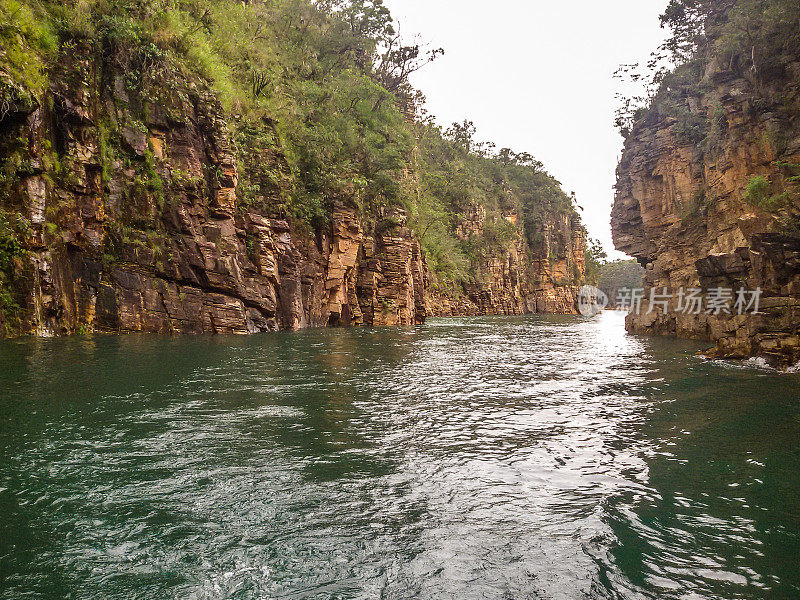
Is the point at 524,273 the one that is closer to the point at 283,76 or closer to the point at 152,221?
the point at 283,76

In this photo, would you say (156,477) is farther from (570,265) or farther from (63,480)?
(570,265)

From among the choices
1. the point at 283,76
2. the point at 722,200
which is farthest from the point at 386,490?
the point at 283,76

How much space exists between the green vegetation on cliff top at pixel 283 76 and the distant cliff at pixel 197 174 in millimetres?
117

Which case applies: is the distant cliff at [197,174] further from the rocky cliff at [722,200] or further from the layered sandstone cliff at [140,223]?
the rocky cliff at [722,200]

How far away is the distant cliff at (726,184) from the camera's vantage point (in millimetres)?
16891

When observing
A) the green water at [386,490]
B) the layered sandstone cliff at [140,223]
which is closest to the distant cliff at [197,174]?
the layered sandstone cliff at [140,223]

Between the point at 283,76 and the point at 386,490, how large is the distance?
4219 centimetres

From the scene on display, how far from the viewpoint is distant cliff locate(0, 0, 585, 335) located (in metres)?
18.8

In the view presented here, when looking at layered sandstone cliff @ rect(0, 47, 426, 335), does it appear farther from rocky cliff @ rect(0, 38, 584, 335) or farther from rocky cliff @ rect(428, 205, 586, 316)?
rocky cliff @ rect(428, 205, 586, 316)

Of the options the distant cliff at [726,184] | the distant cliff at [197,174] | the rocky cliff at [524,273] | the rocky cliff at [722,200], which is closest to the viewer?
the rocky cliff at [722,200]

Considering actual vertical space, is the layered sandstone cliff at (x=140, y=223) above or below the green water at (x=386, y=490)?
above

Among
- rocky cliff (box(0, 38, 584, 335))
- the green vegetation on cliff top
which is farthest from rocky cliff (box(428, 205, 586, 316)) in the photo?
rocky cliff (box(0, 38, 584, 335))

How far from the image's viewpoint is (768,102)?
24250 mm

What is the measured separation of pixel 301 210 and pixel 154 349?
19.5 meters
